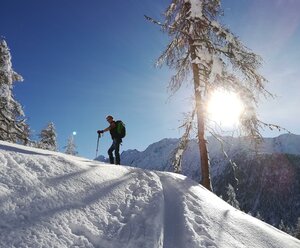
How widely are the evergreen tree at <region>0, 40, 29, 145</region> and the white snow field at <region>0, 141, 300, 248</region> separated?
12.5 m

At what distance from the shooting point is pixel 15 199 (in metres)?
5.55

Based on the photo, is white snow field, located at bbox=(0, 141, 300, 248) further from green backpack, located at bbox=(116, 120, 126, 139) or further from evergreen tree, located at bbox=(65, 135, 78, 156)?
evergreen tree, located at bbox=(65, 135, 78, 156)

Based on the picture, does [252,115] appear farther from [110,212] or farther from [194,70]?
[110,212]

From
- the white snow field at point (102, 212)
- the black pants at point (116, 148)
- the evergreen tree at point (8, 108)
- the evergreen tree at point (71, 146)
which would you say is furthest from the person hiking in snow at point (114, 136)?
the evergreen tree at point (71, 146)

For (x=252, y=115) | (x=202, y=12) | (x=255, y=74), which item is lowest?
(x=252, y=115)

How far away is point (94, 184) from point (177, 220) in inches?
70.1

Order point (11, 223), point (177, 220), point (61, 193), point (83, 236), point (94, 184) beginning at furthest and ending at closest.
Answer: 1. point (94, 184)
2. point (177, 220)
3. point (61, 193)
4. point (83, 236)
5. point (11, 223)

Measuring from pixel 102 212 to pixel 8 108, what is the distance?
646 inches

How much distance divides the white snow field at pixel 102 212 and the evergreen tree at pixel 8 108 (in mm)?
12479

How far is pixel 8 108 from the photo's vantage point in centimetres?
2070

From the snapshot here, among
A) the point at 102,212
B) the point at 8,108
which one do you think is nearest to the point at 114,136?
the point at 102,212

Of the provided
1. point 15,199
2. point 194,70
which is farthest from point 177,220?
point 194,70

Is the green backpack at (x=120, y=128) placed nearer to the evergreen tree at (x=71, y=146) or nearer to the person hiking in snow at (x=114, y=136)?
the person hiking in snow at (x=114, y=136)

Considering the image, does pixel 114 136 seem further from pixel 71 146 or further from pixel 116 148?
pixel 71 146
